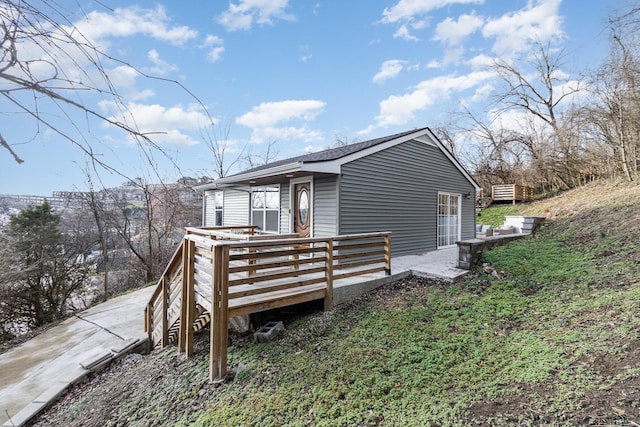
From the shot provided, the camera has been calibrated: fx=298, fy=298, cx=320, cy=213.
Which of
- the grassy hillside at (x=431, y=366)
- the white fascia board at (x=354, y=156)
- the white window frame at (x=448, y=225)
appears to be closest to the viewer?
the grassy hillside at (x=431, y=366)

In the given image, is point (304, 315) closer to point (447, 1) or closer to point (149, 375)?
point (149, 375)

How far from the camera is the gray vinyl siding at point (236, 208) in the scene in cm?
1121

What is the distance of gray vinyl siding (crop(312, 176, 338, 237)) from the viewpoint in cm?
710

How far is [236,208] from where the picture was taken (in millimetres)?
11836

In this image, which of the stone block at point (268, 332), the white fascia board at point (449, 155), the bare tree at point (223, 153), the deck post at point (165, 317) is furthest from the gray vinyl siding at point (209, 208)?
the stone block at point (268, 332)

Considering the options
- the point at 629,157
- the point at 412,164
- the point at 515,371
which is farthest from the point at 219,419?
the point at 629,157

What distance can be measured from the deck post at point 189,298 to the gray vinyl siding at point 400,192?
11.2 feet

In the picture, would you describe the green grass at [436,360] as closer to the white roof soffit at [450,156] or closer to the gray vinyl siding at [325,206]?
the gray vinyl siding at [325,206]

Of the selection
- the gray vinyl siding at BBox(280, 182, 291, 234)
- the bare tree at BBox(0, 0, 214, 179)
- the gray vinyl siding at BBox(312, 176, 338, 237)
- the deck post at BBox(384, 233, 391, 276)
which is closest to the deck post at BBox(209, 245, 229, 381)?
the bare tree at BBox(0, 0, 214, 179)

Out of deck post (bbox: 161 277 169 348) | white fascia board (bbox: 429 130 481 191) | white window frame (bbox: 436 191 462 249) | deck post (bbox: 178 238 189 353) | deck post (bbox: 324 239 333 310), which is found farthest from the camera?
white window frame (bbox: 436 191 462 249)

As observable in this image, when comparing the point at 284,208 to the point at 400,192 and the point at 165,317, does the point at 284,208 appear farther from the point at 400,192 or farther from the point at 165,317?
the point at 165,317

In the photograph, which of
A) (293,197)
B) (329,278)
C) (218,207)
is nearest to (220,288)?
(329,278)

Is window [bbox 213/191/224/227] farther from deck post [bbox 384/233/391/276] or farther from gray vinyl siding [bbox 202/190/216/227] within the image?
deck post [bbox 384/233/391/276]

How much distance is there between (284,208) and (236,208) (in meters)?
3.69
